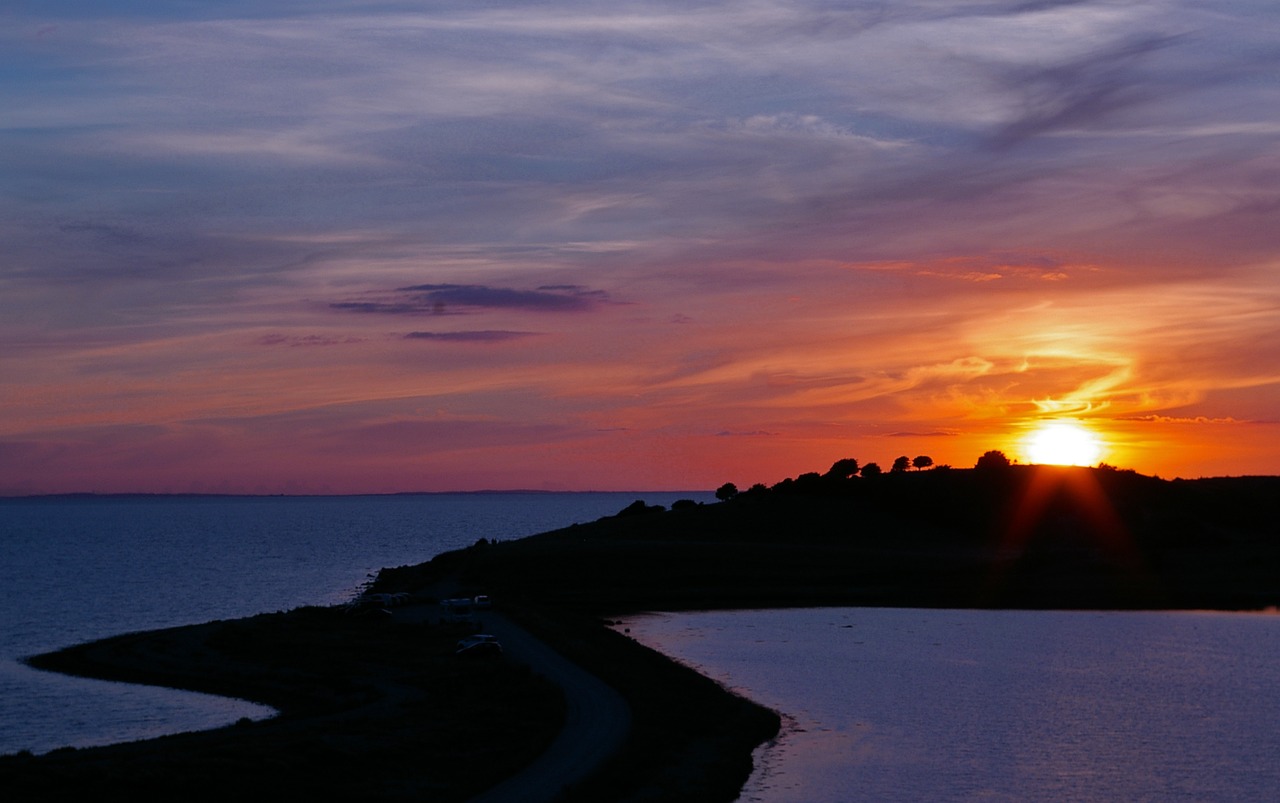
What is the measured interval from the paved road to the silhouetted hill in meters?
46.8

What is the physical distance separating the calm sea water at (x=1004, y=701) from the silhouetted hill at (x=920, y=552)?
18.9m

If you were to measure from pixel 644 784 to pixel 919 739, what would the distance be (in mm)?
15987

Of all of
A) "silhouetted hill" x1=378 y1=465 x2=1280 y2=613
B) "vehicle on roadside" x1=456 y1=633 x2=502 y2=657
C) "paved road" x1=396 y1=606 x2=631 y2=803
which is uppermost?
"silhouetted hill" x1=378 y1=465 x2=1280 y2=613

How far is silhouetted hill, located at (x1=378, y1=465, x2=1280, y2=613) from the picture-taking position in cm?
12431

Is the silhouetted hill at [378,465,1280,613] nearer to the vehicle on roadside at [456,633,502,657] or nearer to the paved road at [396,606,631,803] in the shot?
the vehicle on roadside at [456,633,502,657]

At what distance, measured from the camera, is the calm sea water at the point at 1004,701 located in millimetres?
46094

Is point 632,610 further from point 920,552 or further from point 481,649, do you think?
point 920,552

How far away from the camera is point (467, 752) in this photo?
4697cm

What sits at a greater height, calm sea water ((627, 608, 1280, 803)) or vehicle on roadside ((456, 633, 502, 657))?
vehicle on roadside ((456, 633, 502, 657))

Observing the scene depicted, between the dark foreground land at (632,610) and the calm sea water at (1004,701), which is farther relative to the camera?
the calm sea water at (1004,701)

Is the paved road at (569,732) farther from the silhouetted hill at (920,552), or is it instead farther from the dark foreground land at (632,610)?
the silhouetted hill at (920,552)

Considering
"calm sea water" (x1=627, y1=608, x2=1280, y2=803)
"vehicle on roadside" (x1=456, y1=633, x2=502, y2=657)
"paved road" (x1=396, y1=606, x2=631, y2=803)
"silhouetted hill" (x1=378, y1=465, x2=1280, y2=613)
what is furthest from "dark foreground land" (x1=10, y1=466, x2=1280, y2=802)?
"calm sea water" (x1=627, y1=608, x2=1280, y2=803)

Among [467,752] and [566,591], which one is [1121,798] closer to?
[467,752]

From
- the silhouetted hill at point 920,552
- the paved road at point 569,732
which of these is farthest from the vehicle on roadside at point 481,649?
the silhouetted hill at point 920,552
